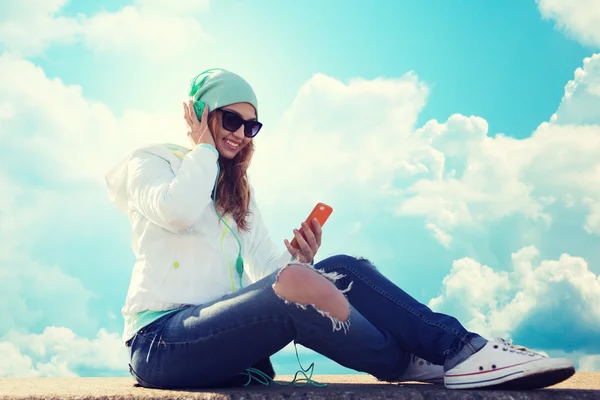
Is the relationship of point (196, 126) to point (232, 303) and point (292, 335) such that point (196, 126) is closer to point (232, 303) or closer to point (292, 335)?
point (232, 303)

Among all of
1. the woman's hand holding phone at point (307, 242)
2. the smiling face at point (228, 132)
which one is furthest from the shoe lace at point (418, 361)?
the smiling face at point (228, 132)

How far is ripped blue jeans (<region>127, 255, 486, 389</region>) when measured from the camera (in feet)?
7.81

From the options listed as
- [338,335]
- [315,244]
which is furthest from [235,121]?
[338,335]

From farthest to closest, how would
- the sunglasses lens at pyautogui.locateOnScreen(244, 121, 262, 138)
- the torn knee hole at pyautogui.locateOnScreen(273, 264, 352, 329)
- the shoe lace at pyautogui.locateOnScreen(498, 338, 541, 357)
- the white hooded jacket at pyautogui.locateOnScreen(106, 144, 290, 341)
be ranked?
the sunglasses lens at pyautogui.locateOnScreen(244, 121, 262, 138) < the white hooded jacket at pyautogui.locateOnScreen(106, 144, 290, 341) < the shoe lace at pyautogui.locateOnScreen(498, 338, 541, 357) < the torn knee hole at pyautogui.locateOnScreen(273, 264, 352, 329)

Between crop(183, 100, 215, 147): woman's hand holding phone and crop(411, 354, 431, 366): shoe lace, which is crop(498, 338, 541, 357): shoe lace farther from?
crop(183, 100, 215, 147): woman's hand holding phone

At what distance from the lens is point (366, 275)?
2.89 m

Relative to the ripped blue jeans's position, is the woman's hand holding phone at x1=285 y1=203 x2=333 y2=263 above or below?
above

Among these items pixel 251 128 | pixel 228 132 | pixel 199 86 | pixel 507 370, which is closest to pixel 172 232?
pixel 228 132

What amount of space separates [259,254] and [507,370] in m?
1.56

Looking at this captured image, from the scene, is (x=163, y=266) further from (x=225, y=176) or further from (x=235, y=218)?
(x=225, y=176)

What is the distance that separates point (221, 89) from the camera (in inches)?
127

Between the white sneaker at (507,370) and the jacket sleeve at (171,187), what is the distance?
142 cm

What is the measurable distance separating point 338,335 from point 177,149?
141cm

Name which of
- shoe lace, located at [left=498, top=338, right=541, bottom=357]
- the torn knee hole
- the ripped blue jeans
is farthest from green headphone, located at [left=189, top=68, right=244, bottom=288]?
shoe lace, located at [left=498, top=338, right=541, bottom=357]
